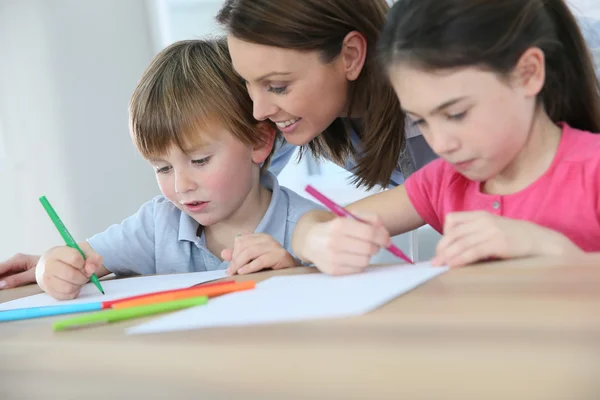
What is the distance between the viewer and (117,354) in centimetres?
51

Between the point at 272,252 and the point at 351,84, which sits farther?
the point at 351,84

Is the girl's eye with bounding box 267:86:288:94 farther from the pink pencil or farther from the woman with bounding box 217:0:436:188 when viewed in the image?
the pink pencil

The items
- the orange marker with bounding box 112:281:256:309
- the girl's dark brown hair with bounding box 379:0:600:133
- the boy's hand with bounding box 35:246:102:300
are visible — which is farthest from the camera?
the boy's hand with bounding box 35:246:102:300

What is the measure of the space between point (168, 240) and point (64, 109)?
49.7 inches

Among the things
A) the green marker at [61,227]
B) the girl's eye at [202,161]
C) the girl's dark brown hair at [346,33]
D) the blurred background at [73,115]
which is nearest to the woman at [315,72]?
the girl's dark brown hair at [346,33]

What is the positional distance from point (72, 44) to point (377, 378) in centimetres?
220

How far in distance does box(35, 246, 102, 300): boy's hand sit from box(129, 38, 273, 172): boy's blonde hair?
0.82ft

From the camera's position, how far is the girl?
2.51ft

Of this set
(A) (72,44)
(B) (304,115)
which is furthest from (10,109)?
(B) (304,115)

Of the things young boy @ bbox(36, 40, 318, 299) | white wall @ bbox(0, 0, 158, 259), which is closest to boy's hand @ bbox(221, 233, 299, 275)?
young boy @ bbox(36, 40, 318, 299)

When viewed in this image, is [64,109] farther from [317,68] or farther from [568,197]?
[568,197]

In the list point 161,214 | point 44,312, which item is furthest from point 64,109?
point 44,312

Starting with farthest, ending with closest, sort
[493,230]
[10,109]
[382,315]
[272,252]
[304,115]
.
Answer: [10,109] → [304,115] → [272,252] → [493,230] → [382,315]

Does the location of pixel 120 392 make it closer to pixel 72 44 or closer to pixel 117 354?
pixel 117 354
